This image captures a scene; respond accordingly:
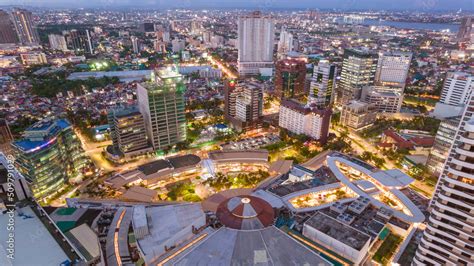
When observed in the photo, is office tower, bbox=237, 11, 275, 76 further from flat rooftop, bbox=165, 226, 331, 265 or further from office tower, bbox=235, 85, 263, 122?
flat rooftop, bbox=165, 226, 331, 265

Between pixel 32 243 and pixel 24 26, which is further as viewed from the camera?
pixel 24 26

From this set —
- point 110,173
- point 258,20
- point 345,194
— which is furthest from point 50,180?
point 258,20

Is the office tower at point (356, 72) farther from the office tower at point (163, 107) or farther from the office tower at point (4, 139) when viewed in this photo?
the office tower at point (4, 139)

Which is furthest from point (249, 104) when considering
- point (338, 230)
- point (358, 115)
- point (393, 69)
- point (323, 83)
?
point (393, 69)

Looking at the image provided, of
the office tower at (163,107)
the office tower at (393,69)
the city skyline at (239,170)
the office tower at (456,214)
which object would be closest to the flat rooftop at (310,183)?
the city skyline at (239,170)

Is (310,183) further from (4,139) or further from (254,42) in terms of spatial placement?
(254,42)

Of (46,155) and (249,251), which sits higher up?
(46,155)
